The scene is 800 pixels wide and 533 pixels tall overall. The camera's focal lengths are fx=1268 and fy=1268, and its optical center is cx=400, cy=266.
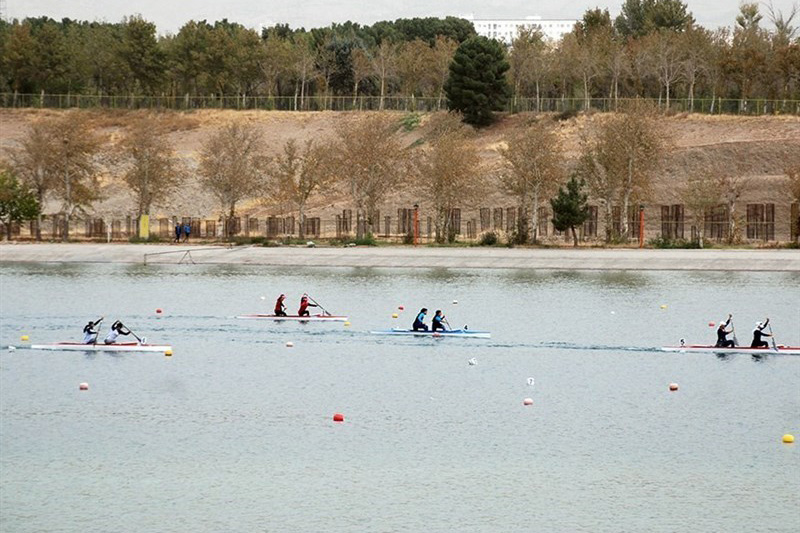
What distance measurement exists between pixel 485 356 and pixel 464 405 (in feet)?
38.1

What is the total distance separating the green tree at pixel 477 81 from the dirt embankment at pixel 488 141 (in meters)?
2.66

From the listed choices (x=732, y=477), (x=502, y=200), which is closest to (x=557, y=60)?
(x=502, y=200)

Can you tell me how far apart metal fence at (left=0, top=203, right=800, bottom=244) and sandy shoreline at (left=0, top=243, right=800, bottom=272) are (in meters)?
5.80

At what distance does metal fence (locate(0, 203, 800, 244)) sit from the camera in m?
115

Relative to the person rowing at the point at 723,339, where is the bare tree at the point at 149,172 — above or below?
above

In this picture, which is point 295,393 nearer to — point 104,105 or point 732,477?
point 732,477

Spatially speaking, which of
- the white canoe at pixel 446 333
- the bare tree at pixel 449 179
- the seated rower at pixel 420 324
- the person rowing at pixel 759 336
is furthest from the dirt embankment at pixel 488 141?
the person rowing at pixel 759 336

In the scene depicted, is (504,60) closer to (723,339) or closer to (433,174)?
(433,174)

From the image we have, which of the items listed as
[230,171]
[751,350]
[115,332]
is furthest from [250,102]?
[751,350]

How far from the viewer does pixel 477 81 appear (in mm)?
163250

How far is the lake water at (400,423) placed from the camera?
36312 millimetres

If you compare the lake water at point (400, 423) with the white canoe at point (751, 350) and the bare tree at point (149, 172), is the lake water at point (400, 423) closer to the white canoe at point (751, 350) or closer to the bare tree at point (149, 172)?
the white canoe at point (751, 350)

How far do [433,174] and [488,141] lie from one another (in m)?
46.8

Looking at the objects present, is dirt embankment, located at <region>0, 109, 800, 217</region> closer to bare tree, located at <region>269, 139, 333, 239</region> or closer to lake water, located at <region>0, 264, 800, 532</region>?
bare tree, located at <region>269, 139, 333, 239</region>
